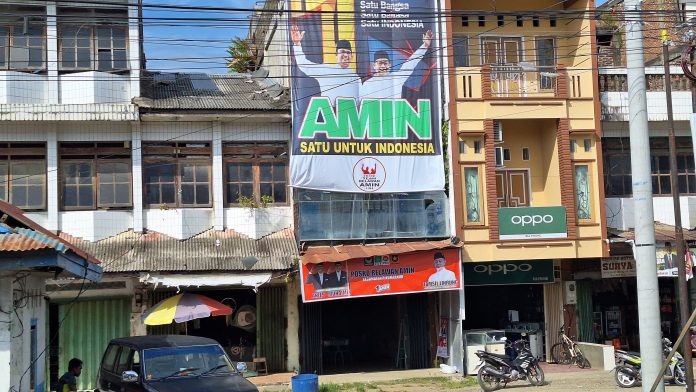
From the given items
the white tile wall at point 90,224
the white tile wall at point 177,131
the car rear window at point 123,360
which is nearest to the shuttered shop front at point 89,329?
the white tile wall at point 90,224

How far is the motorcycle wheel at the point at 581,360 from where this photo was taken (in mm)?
23078

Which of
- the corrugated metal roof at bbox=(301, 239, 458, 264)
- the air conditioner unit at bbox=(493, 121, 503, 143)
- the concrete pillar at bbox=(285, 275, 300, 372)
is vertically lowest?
the concrete pillar at bbox=(285, 275, 300, 372)

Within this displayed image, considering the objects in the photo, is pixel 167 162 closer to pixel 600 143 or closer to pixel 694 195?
pixel 600 143

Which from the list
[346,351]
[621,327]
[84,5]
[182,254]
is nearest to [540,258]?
[621,327]

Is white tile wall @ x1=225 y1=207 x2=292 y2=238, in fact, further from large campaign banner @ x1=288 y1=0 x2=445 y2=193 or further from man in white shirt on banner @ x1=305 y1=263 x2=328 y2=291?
man in white shirt on banner @ x1=305 y1=263 x2=328 y2=291

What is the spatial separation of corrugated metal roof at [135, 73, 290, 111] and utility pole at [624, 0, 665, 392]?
1171 cm

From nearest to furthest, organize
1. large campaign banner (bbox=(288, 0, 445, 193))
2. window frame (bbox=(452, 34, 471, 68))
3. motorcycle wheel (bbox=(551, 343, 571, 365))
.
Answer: large campaign banner (bbox=(288, 0, 445, 193)), window frame (bbox=(452, 34, 471, 68)), motorcycle wheel (bbox=(551, 343, 571, 365))

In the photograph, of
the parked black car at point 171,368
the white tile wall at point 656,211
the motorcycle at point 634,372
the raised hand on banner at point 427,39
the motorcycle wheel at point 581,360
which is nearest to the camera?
the parked black car at point 171,368

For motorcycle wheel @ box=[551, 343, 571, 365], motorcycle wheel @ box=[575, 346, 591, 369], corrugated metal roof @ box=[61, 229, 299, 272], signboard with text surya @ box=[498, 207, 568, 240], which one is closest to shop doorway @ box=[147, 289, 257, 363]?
corrugated metal roof @ box=[61, 229, 299, 272]

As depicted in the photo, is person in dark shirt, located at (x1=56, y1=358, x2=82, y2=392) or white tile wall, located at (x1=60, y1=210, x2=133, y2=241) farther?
white tile wall, located at (x1=60, y1=210, x2=133, y2=241)

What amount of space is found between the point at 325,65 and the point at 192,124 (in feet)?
12.9

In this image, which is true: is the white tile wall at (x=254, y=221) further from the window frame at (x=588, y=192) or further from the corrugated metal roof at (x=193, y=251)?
the window frame at (x=588, y=192)

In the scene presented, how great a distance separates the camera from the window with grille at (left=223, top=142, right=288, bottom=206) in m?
22.6

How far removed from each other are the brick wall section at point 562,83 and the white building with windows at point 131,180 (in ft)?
24.6
